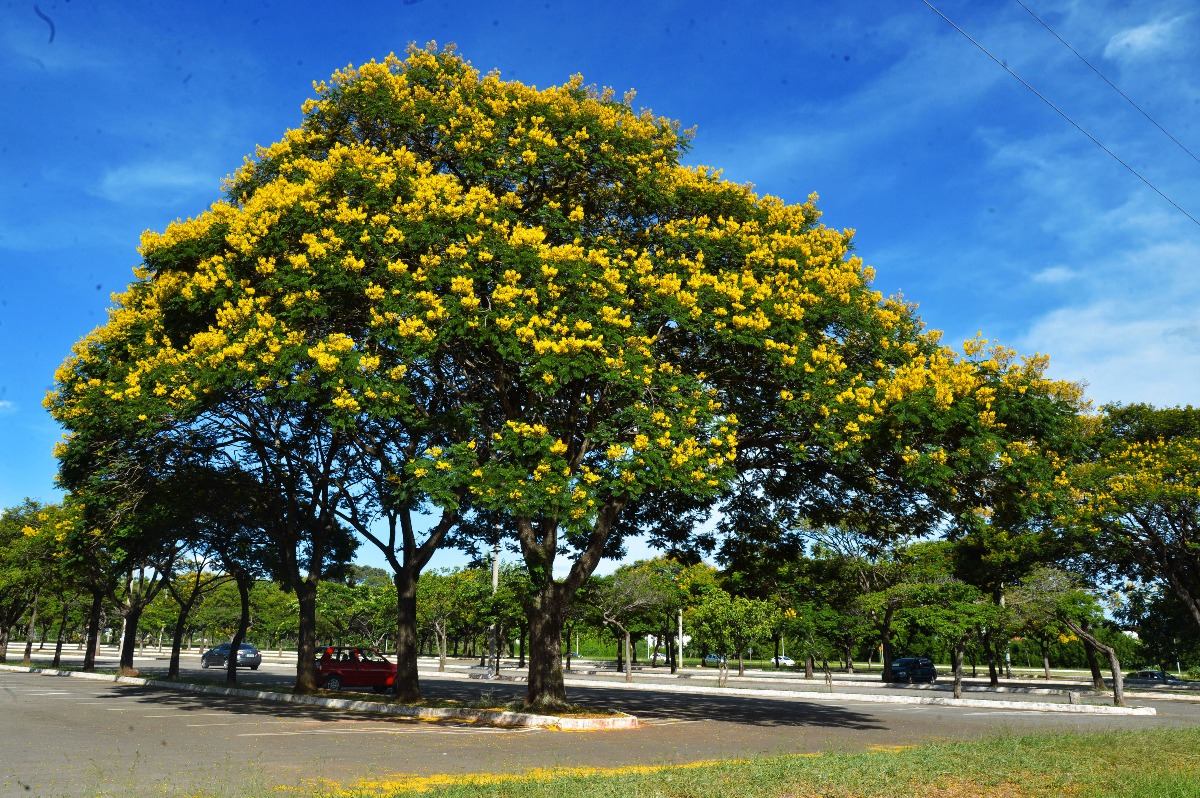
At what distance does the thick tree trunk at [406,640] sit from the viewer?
23.1 metres

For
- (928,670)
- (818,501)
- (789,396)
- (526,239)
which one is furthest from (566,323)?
(928,670)

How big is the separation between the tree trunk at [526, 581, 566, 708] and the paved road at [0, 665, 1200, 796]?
2264mm

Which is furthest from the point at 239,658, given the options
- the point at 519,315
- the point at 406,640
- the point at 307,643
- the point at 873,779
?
the point at 873,779

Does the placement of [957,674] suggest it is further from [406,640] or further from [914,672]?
[406,640]

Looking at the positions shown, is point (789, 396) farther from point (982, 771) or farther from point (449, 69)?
point (449, 69)

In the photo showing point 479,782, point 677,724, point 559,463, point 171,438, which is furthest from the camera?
point 171,438

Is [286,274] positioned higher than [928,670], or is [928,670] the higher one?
[286,274]

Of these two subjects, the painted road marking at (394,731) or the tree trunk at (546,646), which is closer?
the painted road marking at (394,731)

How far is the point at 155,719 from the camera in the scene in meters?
18.1

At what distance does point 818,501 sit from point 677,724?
7344 mm

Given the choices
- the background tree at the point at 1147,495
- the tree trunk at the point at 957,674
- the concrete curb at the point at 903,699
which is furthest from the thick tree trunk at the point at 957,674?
the background tree at the point at 1147,495

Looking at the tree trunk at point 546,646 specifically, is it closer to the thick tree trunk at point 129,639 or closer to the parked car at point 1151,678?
the thick tree trunk at point 129,639

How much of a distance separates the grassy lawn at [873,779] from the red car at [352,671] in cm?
2201

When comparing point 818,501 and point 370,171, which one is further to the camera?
point 818,501
